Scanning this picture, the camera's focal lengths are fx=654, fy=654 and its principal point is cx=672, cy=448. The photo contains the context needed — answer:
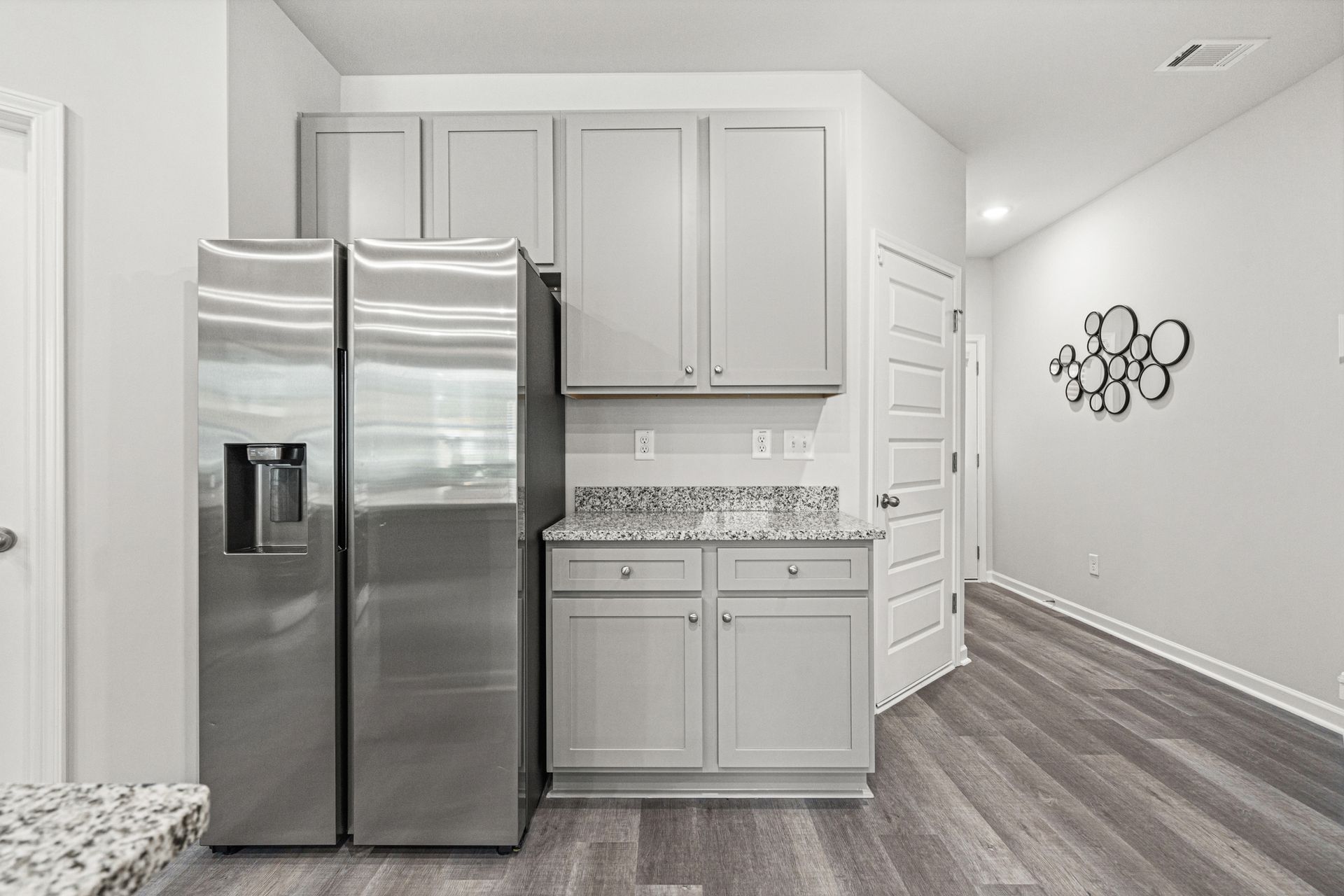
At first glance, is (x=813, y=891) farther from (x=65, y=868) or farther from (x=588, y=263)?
(x=588, y=263)

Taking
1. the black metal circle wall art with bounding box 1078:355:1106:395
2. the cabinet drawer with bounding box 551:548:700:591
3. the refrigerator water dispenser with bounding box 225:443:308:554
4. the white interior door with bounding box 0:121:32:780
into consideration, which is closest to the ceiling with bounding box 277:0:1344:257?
the white interior door with bounding box 0:121:32:780

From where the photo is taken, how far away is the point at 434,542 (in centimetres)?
191

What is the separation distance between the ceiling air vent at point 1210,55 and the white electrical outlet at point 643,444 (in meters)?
2.68

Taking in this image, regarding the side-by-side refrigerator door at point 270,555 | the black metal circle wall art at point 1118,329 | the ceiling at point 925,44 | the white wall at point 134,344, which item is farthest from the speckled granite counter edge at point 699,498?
the black metal circle wall art at point 1118,329

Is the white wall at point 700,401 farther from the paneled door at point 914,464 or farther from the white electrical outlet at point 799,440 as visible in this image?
the paneled door at point 914,464

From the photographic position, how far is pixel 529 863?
6.16ft

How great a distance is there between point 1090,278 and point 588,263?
355cm

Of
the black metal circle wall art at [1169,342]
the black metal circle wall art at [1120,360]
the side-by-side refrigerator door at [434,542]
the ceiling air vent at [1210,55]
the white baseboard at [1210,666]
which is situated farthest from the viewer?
the black metal circle wall art at [1120,360]

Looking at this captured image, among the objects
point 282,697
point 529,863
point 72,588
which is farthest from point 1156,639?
point 72,588

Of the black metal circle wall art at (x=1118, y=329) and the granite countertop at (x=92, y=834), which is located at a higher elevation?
the black metal circle wall art at (x=1118, y=329)

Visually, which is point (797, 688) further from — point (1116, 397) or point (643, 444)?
point (1116, 397)

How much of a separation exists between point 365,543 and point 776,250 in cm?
175

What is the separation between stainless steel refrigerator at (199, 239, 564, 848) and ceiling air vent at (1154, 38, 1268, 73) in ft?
9.42

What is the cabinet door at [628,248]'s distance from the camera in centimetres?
248
